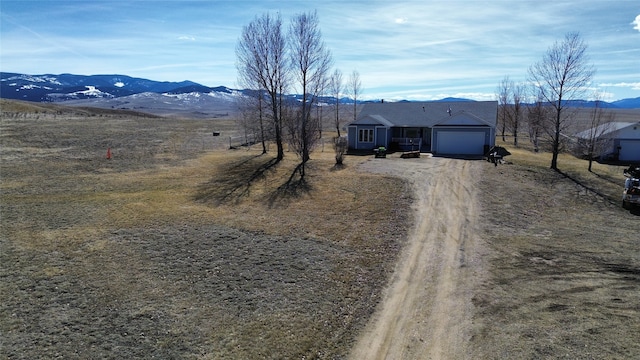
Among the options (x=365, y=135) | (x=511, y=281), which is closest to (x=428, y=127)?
(x=365, y=135)

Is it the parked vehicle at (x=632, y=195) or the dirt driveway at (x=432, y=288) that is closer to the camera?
the dirt driveway at (x=432, y=288)

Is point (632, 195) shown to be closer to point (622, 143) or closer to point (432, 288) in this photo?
point (432, 288)

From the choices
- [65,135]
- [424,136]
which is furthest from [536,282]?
[65,135]

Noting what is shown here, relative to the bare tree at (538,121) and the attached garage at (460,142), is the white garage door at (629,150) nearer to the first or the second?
the bare tree at (538,121)

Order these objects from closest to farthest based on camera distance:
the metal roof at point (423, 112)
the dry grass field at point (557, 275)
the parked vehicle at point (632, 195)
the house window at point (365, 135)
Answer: the dry grass field at point (557, 275)
the parked vehicle at point (632, 195)
the house window at point (365, 135)
the metal roof at point (423, 112)

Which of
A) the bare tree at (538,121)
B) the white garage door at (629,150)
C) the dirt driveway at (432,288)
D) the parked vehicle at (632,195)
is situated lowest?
the dirt driveway at (432,288)

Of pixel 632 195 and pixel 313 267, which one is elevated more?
pixel 632 195

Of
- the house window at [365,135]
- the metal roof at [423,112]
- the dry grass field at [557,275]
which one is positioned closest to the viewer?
the dry grass field at [557,275]

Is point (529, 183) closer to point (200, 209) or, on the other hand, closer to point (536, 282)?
point (536, 282)

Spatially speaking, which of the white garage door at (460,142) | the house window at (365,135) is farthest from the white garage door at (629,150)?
the house window at (365,135)
